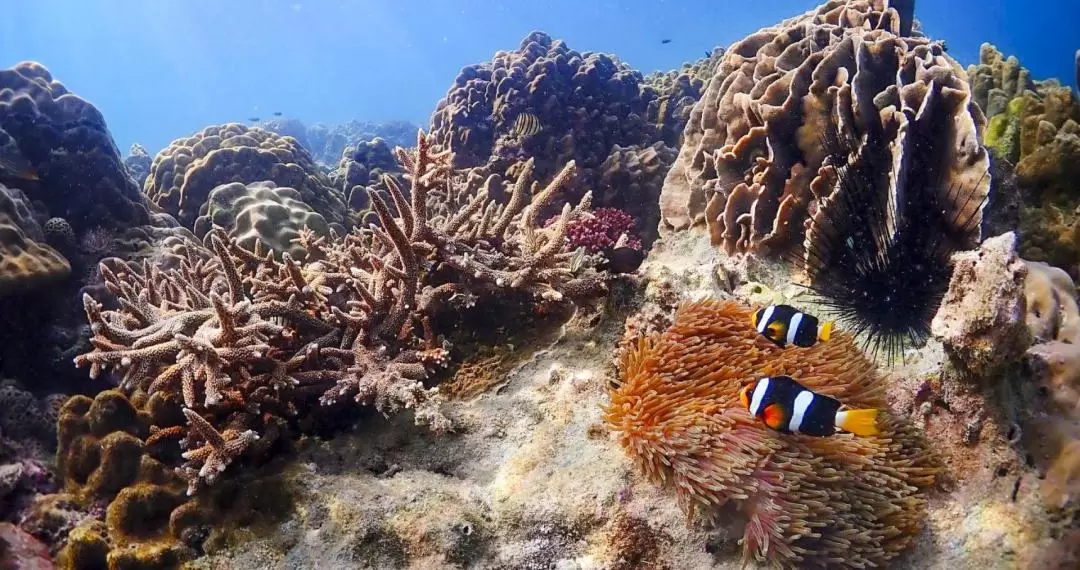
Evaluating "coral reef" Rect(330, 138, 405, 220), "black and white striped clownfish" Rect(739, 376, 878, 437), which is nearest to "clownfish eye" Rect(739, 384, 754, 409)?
"black and white striped clownfish" Rect(739, 376, 878, 437)

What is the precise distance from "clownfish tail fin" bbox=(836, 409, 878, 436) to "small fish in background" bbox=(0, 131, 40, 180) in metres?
7.22

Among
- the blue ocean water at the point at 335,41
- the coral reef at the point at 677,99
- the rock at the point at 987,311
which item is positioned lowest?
the rock at the point at 987,311

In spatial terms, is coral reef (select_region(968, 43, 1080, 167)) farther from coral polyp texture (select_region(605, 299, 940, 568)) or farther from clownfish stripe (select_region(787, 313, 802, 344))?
clownfish stripe (select_region(787, 313, 802, 344))

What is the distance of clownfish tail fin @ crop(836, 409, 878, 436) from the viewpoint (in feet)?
6.18

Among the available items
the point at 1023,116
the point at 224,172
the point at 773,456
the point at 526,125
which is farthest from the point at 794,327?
the point at 224,172

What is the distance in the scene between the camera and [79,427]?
290 cm

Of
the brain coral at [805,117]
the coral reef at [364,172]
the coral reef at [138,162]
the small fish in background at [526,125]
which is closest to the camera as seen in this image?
the brain coral at [805,117]

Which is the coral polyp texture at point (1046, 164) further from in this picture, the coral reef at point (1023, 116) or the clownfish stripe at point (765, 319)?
the clownfish stripe at point (765, 319)

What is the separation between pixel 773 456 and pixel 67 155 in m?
7.18

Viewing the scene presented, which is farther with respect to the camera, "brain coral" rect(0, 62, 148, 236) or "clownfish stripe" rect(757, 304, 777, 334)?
"brain coral" rect(0, 62, 148, 236)

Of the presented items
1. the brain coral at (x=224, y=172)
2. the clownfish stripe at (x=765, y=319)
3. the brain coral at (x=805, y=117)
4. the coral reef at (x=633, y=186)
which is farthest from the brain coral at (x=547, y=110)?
the clownfish stripe at (x=765, y=319)

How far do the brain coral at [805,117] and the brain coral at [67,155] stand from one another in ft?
18.8

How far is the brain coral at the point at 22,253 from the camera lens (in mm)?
4215

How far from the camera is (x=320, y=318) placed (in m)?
3.46
